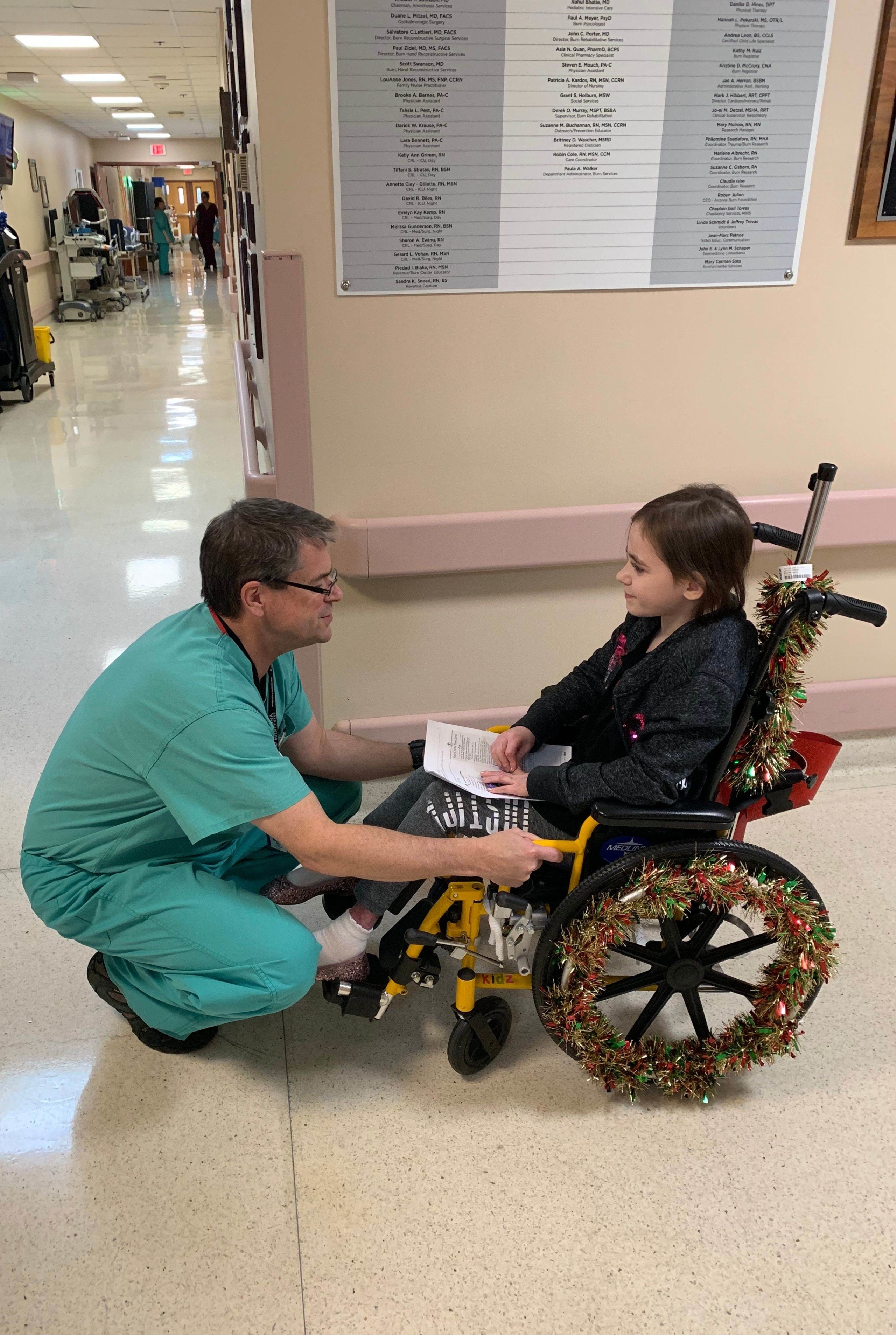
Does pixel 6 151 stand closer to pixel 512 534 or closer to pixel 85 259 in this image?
pixel 85 259

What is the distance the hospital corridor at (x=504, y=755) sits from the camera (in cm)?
142

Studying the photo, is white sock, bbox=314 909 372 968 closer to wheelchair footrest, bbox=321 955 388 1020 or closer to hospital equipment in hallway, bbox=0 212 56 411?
wheelchair footrest, bbox=321 955 388 1020

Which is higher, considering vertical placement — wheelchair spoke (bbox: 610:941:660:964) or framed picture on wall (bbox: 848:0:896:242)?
framed picture on wall (bbox: 848:0:896:242)

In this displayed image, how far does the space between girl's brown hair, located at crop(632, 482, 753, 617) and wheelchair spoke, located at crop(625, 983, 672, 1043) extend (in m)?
0.71

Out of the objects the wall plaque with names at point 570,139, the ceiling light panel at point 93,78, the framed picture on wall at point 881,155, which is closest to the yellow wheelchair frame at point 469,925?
the wall plaque with names at point 570,139

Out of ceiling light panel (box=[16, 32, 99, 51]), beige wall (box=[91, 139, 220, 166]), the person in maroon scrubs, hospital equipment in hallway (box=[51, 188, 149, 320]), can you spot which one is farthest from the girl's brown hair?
beige wall (box=[91, 139, 220, 166])

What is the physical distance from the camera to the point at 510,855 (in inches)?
56.7

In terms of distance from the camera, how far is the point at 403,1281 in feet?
4.48

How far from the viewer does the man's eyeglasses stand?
1440mm

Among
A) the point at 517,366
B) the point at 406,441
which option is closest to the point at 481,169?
the point at 517,366

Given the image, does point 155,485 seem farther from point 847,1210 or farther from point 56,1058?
point 847,1210

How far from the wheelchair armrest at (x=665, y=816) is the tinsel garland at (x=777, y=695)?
109 mm

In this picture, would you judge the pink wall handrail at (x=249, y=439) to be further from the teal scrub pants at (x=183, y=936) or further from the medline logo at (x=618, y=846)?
the medline logo at (x=618, y=846)

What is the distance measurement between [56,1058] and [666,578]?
4.79ft
